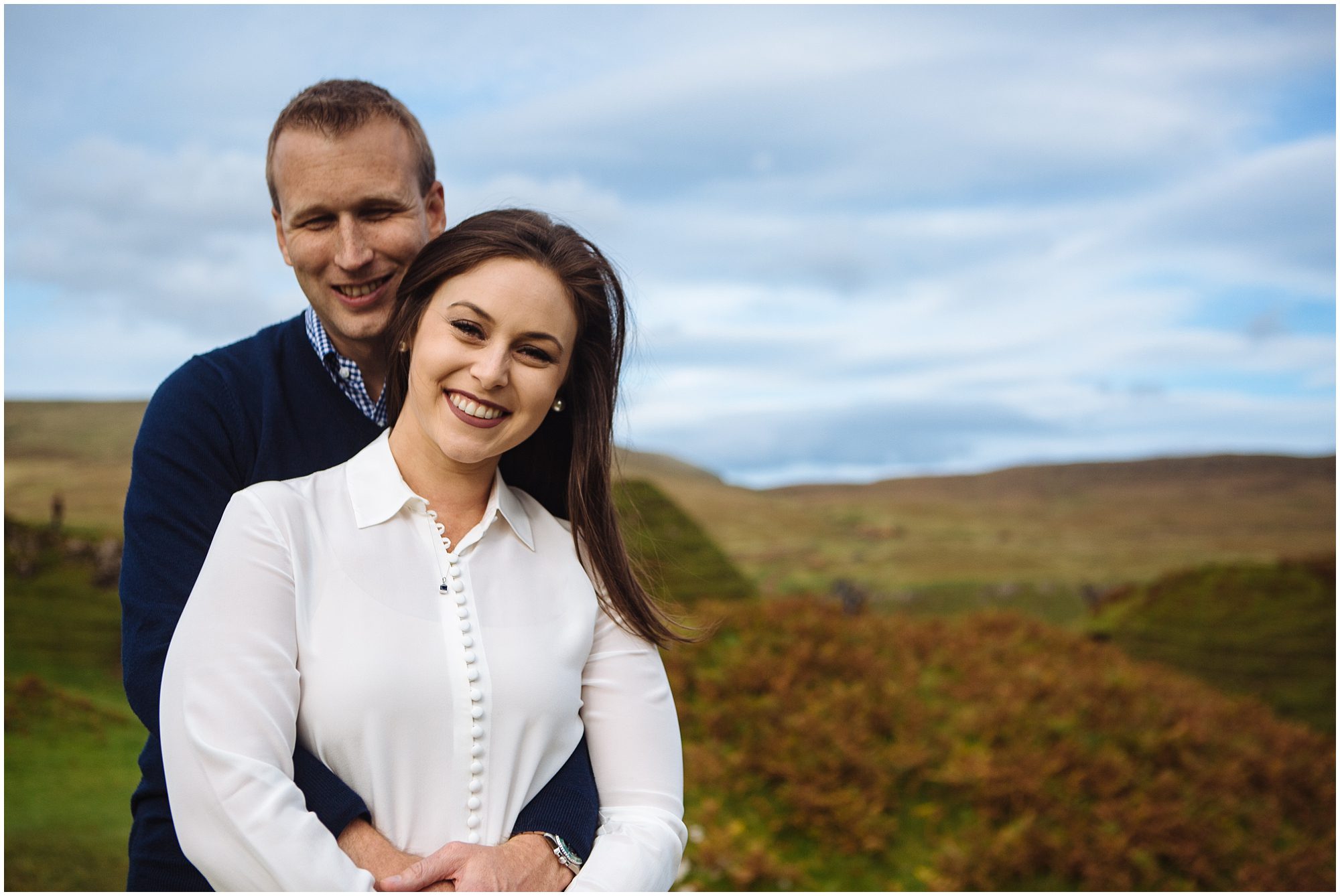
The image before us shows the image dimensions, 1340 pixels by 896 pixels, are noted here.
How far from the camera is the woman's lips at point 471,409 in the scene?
1.94 meters

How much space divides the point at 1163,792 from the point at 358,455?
14.9 ft

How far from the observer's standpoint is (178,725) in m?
1.70

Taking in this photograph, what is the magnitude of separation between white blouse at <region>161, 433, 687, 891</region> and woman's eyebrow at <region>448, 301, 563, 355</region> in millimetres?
332

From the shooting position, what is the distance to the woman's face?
1930 mm

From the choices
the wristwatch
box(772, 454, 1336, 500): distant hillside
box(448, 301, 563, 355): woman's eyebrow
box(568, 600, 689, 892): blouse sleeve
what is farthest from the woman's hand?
box(772, 454, 1336, 500): distant hillside

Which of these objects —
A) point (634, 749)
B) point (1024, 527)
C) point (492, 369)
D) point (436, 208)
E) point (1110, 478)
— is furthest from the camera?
point (1110, 478)

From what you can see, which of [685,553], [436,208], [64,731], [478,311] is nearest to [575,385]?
[478,311]

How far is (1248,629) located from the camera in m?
6.96

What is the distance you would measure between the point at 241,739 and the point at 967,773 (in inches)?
155

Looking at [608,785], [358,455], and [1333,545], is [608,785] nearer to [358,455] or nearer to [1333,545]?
[358,455]

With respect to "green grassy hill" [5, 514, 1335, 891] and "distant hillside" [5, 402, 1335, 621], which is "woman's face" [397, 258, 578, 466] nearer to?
"green grassy hill" [5, 514, 1335, 891]

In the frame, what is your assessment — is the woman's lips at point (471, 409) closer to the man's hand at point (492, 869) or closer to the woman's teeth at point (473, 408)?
the woman's teeth at point (473, 408)

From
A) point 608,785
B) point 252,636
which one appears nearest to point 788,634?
point 608,785

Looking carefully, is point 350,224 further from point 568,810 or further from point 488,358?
point 568,810
